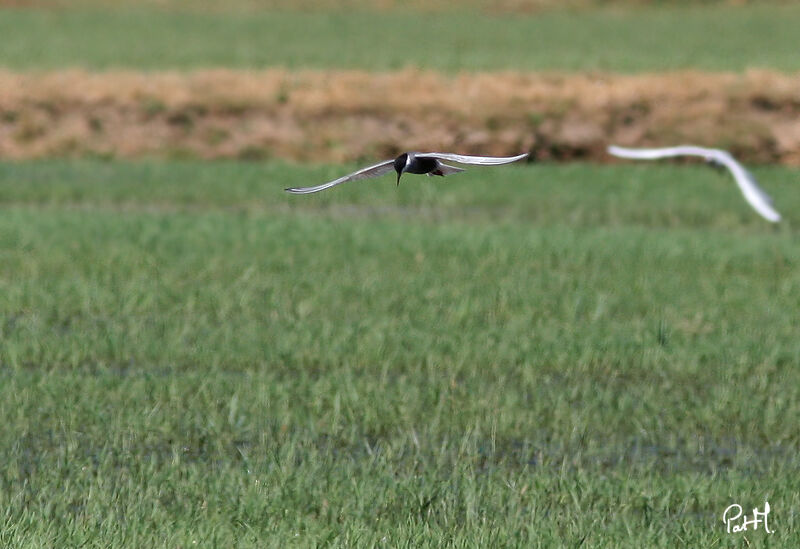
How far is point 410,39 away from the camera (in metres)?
32.2

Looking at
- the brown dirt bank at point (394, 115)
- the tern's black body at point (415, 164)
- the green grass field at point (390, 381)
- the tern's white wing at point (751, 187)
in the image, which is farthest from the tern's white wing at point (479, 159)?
the brown dirt bank at point (394, 115)

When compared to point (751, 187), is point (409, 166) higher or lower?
higher

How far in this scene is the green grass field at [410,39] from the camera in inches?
1065

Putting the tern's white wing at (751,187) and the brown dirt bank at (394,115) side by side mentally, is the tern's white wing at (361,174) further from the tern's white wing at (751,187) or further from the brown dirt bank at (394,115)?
the brown dirt bank at (394,115)

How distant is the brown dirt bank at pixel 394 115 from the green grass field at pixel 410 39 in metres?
2.35

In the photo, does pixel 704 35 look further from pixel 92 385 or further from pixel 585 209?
pixel 92 385

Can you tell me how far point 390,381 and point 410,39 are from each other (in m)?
24.3

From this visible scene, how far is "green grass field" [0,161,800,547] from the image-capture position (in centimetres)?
614

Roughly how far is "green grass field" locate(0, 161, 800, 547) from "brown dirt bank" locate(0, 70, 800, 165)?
7.15 metres

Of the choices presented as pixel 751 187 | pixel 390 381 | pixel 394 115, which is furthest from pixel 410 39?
pixel 390 381

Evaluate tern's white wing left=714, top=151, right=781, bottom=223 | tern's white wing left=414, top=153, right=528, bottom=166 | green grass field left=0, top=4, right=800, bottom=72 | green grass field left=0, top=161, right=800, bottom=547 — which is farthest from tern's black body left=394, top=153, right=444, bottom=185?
green grass field left=0, top=4, right=800, bottom=72

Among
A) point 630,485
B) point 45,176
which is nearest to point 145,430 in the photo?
point 630,485

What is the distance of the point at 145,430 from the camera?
7270 mm

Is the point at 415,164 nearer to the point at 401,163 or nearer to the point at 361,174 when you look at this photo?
the point at 401,163
